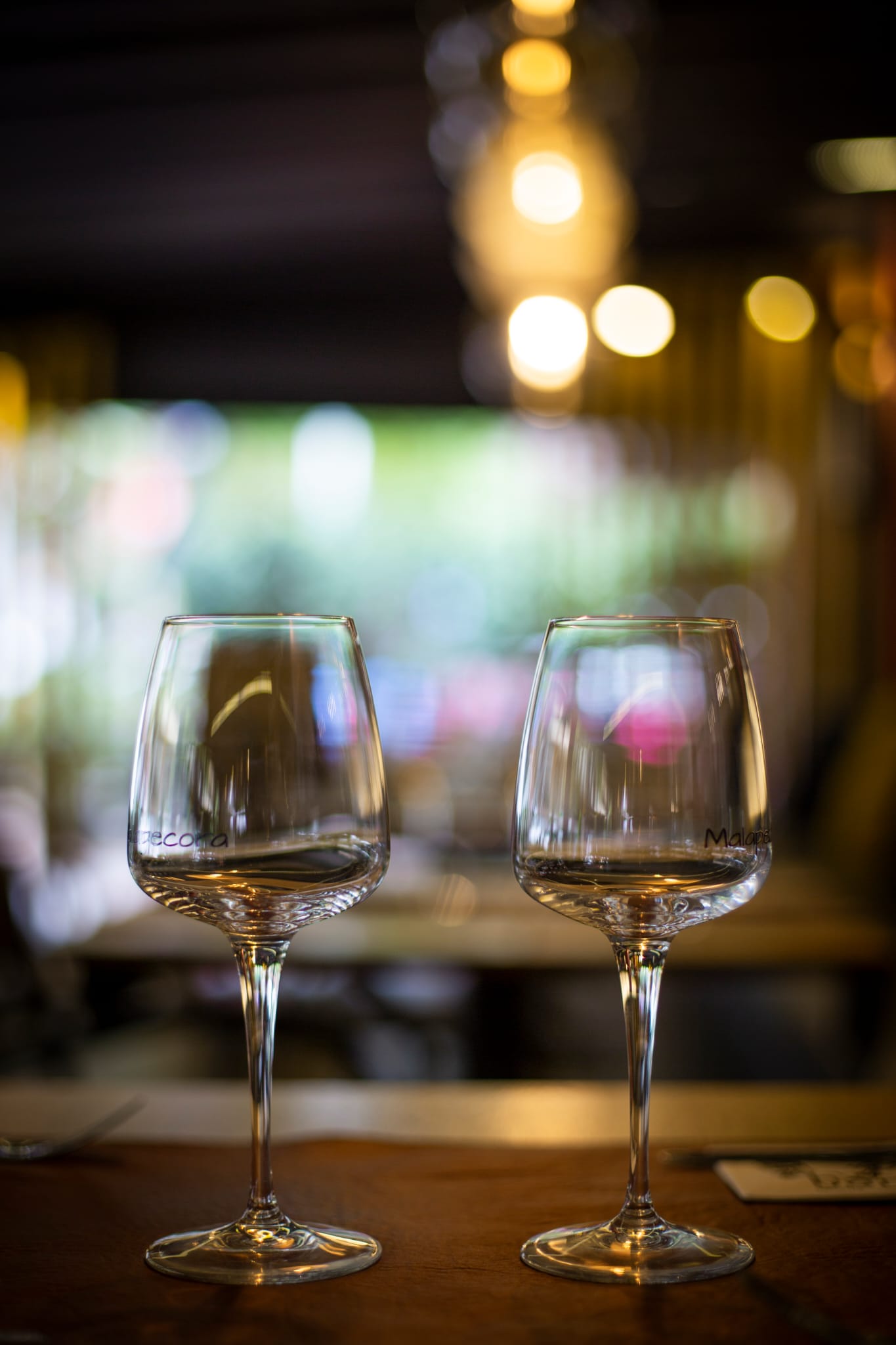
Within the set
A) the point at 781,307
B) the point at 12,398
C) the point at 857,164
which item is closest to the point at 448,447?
the point at 12,398

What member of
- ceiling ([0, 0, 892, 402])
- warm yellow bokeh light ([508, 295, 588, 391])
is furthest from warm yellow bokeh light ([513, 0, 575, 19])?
warm yellow bokeh light ([508, 295, 588, 391])

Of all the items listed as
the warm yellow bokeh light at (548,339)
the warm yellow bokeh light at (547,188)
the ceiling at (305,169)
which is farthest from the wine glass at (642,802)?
the warm yellow bokeh light at (548,339)

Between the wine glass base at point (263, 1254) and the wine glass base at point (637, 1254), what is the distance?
7 centimetres

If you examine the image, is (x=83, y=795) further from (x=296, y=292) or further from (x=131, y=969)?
(x=131, y=969)

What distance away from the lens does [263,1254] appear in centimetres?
58

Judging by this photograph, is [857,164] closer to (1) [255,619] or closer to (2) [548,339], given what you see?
(2) [548,339]

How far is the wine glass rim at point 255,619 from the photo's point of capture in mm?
615

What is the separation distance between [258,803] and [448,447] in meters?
8.10

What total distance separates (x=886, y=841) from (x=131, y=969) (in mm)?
1505

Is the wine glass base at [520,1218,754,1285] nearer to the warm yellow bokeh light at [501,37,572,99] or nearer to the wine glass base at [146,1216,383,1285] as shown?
the wine glass base at [146,1216,383,1285]

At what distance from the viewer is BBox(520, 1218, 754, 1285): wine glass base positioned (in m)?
0.56

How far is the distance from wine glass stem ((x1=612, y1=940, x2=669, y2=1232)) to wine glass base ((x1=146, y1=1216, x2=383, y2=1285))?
0.11m

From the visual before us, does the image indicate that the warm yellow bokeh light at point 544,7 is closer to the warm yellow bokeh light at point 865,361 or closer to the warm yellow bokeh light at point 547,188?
the warm yellow bokeh light at point 547,188

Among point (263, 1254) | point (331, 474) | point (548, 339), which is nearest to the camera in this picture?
point (263, 1254)
